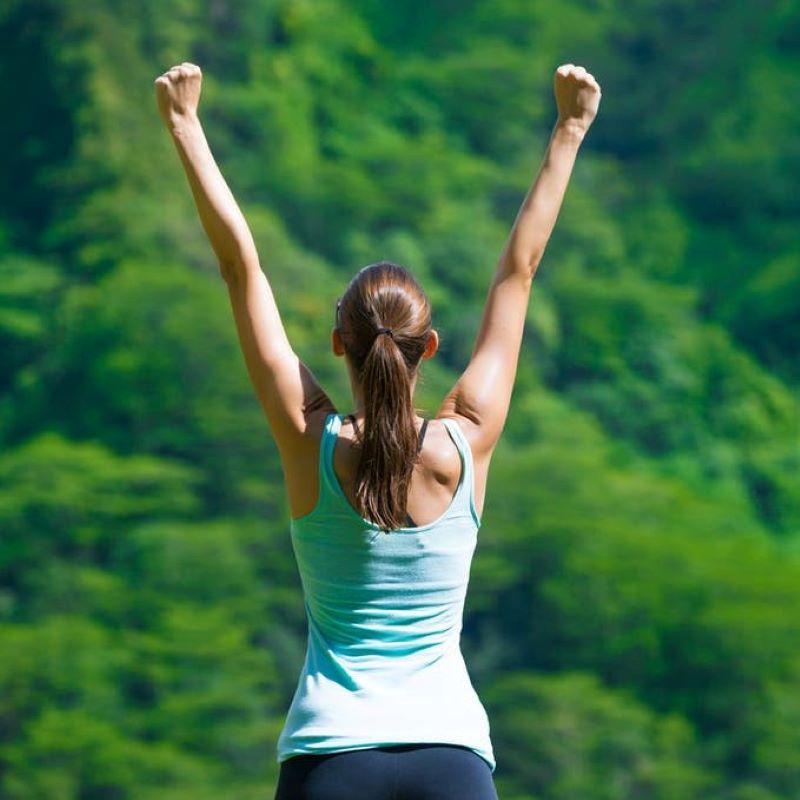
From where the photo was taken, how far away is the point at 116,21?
23.0m

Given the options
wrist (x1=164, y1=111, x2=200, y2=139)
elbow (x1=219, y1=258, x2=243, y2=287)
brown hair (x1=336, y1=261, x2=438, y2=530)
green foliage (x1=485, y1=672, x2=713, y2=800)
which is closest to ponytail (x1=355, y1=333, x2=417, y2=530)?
brown hair (x1=336, y1=261, x2=438, y2=530)

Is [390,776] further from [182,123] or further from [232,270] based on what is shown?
[182,123]

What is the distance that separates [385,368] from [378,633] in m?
0.19

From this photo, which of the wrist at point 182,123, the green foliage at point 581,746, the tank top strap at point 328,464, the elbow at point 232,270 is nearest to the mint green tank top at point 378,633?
the tank top strap at point 328,464

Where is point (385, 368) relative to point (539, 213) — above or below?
below

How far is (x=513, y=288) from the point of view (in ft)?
4.38

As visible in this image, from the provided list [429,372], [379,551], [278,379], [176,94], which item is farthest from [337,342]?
[429,372]

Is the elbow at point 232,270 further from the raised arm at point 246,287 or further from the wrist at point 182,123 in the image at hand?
the wrist at point 182,123

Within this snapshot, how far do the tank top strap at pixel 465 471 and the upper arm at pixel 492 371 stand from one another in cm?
2

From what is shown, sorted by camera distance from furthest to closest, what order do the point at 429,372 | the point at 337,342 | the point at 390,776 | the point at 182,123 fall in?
the point at 429,372 → the point at 182,123 → the point at 337,342 → the point at 390,776

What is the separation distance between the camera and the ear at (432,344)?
126cm

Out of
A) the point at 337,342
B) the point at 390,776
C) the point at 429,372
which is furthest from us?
the point at 429,372

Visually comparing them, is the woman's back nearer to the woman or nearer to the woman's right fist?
the woman

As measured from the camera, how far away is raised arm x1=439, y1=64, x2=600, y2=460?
4.19 ft
